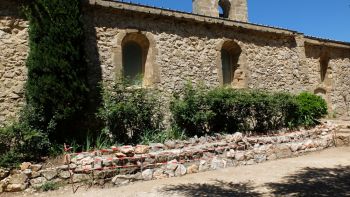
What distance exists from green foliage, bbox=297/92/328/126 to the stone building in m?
1.65

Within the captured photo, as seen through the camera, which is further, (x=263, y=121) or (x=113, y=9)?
(x=263, y=121)

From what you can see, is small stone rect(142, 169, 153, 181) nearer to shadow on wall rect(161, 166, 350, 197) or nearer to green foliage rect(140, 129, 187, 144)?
shadow on wall rect(161, 166, 350, 197)

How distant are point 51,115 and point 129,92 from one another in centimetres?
237

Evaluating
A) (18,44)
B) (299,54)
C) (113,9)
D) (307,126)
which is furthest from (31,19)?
(299,54)

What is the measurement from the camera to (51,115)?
9.30m

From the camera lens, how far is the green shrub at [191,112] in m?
11.2

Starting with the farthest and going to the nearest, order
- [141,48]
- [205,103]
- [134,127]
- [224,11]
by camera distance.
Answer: [224,11] < [141,48] < [205,103] < [134,127]

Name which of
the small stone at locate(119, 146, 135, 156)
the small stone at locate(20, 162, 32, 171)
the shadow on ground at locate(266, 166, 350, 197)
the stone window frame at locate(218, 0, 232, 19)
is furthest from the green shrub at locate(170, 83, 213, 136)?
the stone window frame at locate(218, 0, 232, 19)

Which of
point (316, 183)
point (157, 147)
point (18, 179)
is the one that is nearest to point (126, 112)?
point (157, 147)

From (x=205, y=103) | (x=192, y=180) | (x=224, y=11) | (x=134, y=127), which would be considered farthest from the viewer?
(x=224, y=11)

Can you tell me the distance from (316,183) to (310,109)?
21.3ft

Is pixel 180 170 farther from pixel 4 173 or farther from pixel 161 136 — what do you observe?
pixel 4 173

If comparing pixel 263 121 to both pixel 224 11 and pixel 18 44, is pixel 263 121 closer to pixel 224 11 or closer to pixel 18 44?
pixel 224 11

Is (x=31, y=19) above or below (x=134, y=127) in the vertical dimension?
above
